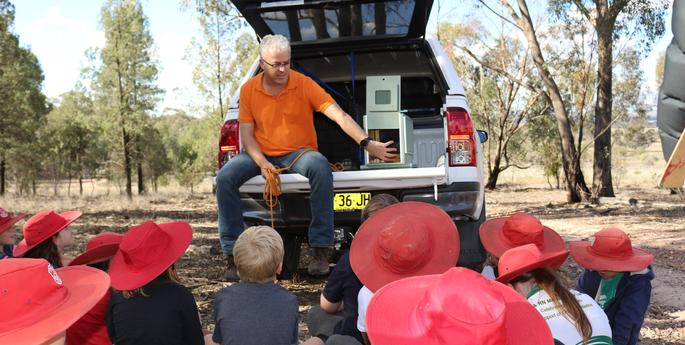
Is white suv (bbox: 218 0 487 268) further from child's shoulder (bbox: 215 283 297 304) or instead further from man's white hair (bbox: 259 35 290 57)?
child's shoulder (bbox: 215 283 297 304)

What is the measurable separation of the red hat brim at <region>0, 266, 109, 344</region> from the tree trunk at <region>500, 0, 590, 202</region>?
526 inches

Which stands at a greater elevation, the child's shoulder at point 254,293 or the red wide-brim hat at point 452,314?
the red wide-brim hat at point 452,314

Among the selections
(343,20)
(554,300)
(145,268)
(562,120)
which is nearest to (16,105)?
(562,120)

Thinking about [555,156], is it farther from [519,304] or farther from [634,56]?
[519,304]

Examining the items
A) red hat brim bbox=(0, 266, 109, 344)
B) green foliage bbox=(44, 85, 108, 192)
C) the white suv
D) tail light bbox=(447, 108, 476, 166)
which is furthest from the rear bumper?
green foliage bbox=(44, 85, 108, 192)

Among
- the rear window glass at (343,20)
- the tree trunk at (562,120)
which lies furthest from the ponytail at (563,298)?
the tree trunk at (562,120)

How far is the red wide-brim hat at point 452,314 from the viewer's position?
1525 mm

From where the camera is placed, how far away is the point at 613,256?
3.29 meters

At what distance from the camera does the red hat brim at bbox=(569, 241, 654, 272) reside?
10.5 feet

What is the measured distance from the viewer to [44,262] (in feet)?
6.46

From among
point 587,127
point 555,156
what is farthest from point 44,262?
point 587,127

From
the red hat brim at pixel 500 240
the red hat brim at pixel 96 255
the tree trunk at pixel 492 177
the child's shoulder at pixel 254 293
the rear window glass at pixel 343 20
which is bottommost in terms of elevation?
the tree trunk at pixel 492 177

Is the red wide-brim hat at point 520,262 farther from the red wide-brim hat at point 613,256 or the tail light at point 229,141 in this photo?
the tail light at point 229,141

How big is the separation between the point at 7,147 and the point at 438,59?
19106 mm
